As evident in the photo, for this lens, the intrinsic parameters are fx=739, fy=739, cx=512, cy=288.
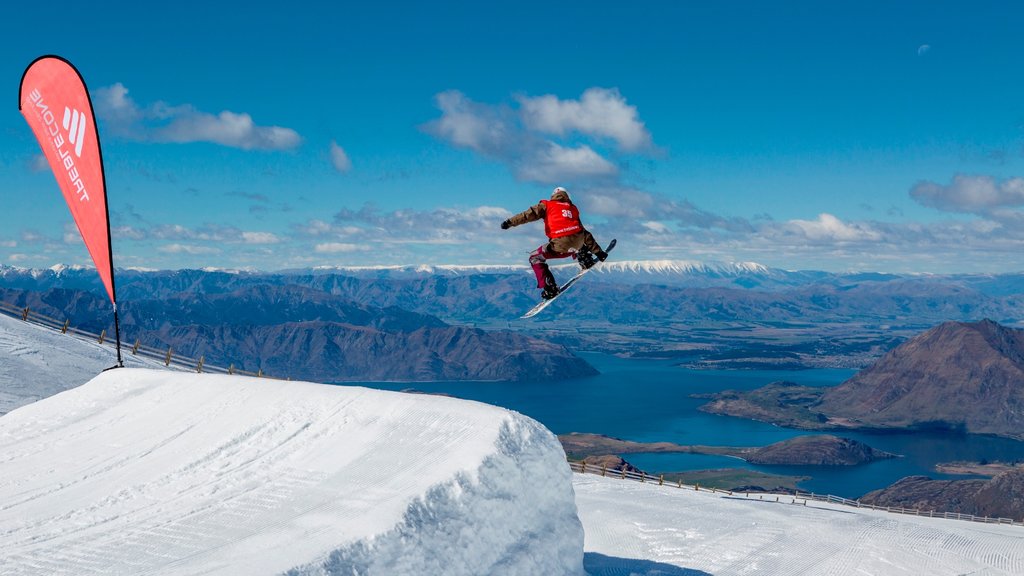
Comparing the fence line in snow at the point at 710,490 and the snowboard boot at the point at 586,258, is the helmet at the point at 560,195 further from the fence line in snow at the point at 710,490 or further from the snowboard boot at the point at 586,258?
the fence line in snow at the point at 710,490

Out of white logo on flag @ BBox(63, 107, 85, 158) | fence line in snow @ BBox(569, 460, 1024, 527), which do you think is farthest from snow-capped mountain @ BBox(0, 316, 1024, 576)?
fence line in snow @ BBox(569, 460, 1024, 527)

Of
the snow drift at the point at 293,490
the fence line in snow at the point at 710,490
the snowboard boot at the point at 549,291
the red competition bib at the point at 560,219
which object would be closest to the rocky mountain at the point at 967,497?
the fence line in snow at the point at 710,490

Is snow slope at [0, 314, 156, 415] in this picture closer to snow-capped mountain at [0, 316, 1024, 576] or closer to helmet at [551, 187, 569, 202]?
snow-capped mountain at [0, 316, 1024, 576]

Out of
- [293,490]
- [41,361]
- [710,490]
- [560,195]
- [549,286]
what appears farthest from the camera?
[710,490]

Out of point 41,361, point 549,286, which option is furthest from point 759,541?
point 41,361

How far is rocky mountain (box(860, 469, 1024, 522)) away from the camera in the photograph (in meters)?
170

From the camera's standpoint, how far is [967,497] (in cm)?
18250

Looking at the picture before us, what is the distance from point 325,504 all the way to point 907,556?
1936cm

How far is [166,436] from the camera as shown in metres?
14.8

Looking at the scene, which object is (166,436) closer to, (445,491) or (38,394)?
(445,491)

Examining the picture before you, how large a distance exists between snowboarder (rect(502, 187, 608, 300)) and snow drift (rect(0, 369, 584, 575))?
3.92 m

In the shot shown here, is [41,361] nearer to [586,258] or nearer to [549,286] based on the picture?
[549,286]

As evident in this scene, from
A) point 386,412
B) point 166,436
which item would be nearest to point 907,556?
point 386,412

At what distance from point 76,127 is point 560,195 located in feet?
55.1
